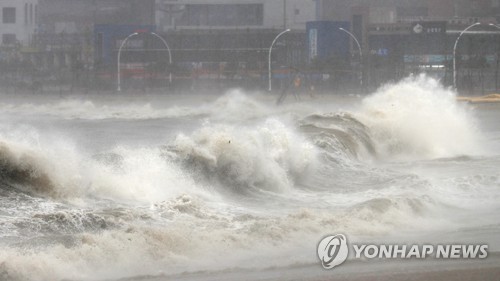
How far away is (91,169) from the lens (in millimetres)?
16641

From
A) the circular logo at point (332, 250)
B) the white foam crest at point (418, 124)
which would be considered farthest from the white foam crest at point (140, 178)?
the white foam crest at point (418, 124)

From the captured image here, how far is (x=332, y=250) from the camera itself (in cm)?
1298

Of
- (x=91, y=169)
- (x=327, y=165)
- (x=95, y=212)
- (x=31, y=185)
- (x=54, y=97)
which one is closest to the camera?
(x=95, y=212)

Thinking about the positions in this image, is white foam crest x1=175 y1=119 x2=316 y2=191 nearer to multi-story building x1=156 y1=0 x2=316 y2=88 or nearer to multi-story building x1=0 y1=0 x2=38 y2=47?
multi-story building x1=156 y1=0 x2=316 y2=88

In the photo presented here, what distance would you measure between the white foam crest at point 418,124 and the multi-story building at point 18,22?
222 feet

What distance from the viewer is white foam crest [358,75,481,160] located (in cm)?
3028

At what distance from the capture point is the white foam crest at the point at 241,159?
62.6 feet

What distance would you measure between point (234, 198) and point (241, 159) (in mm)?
2073

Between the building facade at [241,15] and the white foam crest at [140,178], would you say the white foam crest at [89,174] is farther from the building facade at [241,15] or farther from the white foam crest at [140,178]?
the building facade at [241,15]

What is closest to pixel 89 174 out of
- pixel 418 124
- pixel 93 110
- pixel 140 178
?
pixel 140 178

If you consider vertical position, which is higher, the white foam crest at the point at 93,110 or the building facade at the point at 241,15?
the building facade at the point at 241,15

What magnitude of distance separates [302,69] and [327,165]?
58.1 metres

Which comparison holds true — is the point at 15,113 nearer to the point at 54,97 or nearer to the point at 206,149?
the point at 54,97

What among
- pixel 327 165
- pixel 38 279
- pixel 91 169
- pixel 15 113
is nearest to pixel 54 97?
pixel 15 113
